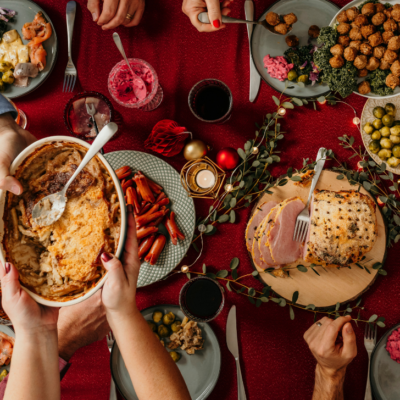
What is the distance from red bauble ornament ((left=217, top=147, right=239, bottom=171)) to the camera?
2.10m

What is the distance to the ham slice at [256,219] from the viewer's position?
6.89 ft

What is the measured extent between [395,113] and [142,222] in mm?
1815

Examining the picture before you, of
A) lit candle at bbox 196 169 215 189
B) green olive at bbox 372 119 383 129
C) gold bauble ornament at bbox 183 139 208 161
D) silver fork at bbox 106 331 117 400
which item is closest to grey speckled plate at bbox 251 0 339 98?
green olive at bbox 372 119 383 129

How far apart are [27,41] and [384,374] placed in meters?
3.25

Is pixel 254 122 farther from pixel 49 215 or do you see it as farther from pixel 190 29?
pixel 49 215

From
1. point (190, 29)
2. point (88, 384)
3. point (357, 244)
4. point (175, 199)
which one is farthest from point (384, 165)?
point (88, 384)

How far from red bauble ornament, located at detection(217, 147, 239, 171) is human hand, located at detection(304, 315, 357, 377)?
1177mm

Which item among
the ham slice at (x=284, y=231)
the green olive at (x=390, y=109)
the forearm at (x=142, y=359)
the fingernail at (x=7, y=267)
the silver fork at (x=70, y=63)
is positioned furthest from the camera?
the silver fork at (x=70, y=63)

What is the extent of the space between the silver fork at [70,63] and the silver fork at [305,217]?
5.80 feet

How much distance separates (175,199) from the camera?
6.93ft

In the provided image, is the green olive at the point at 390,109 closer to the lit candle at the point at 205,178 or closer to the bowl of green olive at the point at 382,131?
the bowl of green olive at the point at 382,131

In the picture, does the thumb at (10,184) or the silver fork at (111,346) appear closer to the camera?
Answer: the thumb at (10,184)

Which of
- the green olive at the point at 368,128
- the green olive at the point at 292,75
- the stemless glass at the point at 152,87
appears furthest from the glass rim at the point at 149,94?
the green olive at the point at 368,128

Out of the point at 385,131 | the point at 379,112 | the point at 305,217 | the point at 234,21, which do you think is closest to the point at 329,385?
the point at 305,217
